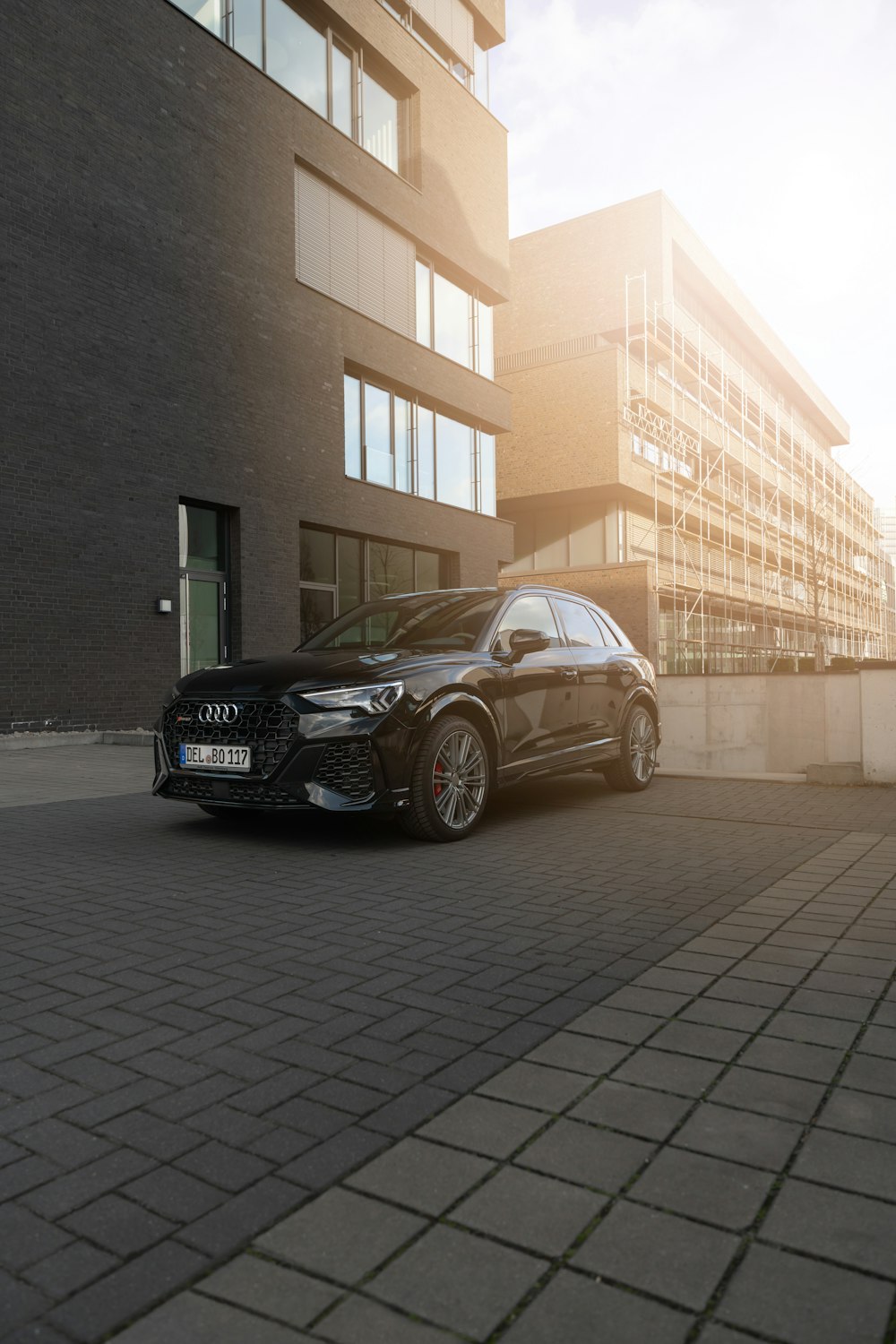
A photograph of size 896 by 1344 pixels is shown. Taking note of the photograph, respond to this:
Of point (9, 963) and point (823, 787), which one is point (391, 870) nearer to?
point (9, 963)

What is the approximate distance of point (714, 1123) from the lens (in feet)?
7.73

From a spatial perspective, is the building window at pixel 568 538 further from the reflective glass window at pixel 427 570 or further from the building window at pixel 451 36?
the building window at pixel 451 36

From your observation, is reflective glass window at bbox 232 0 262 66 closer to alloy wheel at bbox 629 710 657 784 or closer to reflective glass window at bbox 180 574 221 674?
reflective glass window at bbox 180 574 221 674

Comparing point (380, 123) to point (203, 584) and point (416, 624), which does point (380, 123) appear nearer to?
point (203, 584)

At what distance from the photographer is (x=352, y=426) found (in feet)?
67.2

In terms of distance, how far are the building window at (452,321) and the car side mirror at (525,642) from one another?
1735 centimetres

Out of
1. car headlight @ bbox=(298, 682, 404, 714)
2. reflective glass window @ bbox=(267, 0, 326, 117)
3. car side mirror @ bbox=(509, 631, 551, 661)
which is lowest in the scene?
car headlight @ bbox=(298, 682, 404, 714)

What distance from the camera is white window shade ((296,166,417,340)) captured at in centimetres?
1931

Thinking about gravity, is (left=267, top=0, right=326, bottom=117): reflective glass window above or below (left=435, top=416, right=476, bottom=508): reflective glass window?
above

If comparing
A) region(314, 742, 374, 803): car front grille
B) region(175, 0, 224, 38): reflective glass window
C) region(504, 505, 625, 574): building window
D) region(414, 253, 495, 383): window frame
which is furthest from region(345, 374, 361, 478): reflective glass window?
region(314, 742, 374, 803): car front grille

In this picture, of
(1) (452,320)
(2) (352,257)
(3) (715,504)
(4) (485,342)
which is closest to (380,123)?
(2) (352,257)

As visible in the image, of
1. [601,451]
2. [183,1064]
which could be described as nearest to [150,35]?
[183,1064]

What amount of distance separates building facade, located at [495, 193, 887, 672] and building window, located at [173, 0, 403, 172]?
13269 mm

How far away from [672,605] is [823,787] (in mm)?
24795
